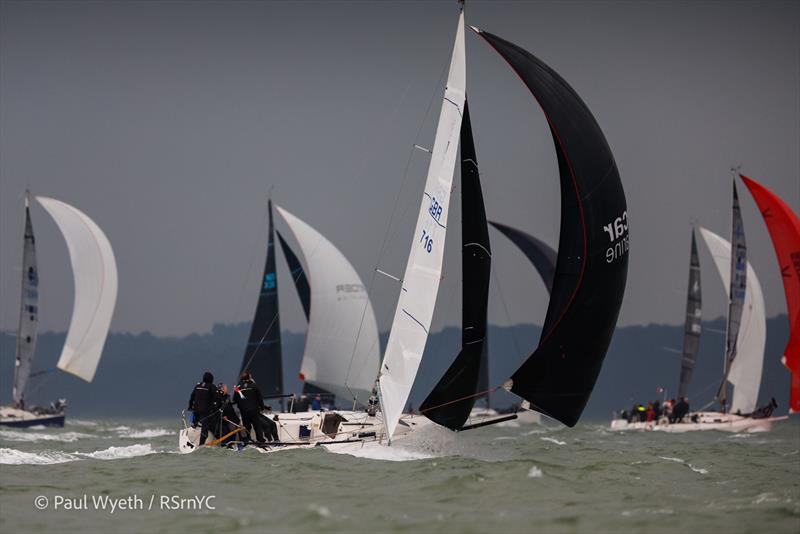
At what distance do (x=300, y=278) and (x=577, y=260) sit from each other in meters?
19.5

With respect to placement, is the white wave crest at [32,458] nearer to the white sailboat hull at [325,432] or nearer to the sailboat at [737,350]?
the white sailboat hull at [325,432]

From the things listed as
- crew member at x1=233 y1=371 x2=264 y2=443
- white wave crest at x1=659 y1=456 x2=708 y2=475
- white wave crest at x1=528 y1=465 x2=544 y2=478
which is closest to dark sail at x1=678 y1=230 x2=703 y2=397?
white wave crest at x1=659 y1=456 x2=708 y2=475

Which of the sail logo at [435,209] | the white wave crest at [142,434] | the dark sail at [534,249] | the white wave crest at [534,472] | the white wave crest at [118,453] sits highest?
the dark sail at [534,249]

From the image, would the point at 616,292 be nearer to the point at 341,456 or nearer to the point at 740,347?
the point at 341,456

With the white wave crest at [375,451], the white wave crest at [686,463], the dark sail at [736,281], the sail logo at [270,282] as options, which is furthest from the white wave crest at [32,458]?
the dark sail at [736,281]

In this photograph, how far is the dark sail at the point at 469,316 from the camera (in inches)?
720

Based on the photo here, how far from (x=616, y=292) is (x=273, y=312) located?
19670 millimetres

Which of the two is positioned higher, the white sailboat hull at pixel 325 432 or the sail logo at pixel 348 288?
the sail logo at pixel 348 288

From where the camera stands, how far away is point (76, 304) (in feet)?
133

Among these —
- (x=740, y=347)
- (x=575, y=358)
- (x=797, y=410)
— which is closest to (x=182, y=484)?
(x=575, y=358)

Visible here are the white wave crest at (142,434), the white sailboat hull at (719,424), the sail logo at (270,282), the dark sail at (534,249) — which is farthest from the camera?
the dark sail at (534,249)

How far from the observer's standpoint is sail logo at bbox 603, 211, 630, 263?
17391mm

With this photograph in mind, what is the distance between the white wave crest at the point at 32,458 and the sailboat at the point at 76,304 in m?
20.1

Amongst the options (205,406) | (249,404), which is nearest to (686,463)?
(249,404)
